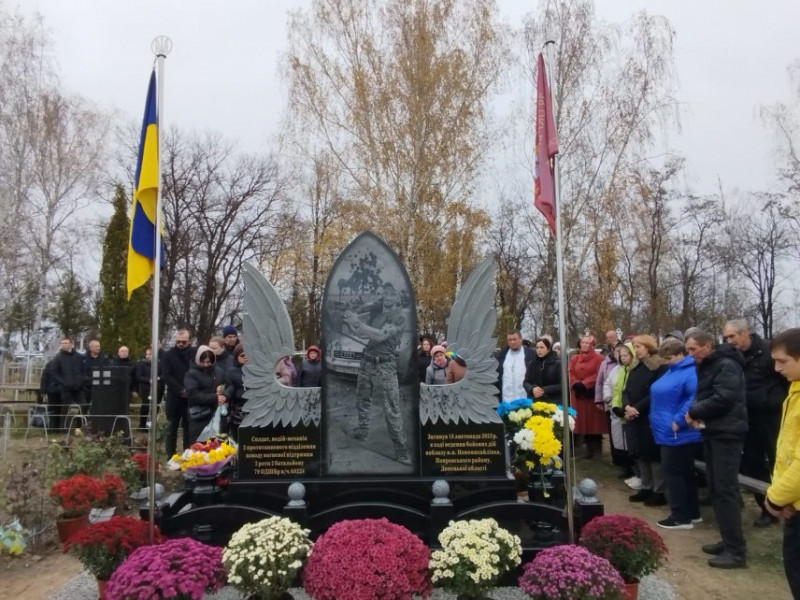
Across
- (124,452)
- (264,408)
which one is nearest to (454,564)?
(264,408)

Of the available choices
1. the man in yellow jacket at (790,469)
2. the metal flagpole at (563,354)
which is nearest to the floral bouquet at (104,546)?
the metal flagpole at (563,354)

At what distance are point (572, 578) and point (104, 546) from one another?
10.2 ft

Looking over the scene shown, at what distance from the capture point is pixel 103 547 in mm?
4125

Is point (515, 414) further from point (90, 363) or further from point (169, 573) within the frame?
point (90, 363)

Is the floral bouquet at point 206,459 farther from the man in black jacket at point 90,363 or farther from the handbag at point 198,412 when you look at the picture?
the man in black jacket at point 90,363

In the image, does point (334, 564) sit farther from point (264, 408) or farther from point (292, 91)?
point (292, 91)

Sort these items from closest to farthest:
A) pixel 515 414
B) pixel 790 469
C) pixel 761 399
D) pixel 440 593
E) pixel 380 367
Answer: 1. pixel 790 469
2. pixel 440 593
3. pixel 380 367
4. pixel 515 414
5. pixel 761 399

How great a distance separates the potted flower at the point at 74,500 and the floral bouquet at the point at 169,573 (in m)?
1.75

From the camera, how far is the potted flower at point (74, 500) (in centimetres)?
531

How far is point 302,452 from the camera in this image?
5.31 metres

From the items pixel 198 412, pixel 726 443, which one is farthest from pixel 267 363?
pixel 726 443

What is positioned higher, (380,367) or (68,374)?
(380,367)

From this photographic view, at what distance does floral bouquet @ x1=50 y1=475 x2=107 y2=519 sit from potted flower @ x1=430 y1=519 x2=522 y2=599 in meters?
3.33

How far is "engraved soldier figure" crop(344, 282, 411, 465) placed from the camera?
529cm
